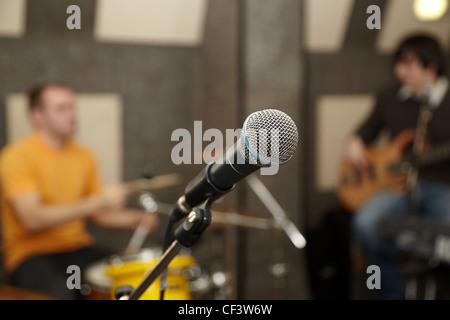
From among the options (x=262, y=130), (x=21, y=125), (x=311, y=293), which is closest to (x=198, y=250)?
(x=311, y=293)

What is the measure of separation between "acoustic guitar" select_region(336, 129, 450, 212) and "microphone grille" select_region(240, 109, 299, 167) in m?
2.38

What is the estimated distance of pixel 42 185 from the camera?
263 cm

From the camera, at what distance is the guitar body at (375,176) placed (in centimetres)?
309

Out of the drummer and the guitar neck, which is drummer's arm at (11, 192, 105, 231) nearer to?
the drummer

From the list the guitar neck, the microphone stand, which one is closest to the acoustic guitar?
the guitar neck

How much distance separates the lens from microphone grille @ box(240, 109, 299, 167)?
0.77 meters

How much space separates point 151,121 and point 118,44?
1.63 feet

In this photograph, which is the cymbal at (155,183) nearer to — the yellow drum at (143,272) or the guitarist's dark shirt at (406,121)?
the yellow drum at (143,272)

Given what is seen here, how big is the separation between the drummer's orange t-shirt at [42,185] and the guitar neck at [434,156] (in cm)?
181

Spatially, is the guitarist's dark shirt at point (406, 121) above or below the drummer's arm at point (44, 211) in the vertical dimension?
above

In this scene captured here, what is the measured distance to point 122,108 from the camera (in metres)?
3.08

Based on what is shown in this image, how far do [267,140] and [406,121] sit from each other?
2.58 metres
